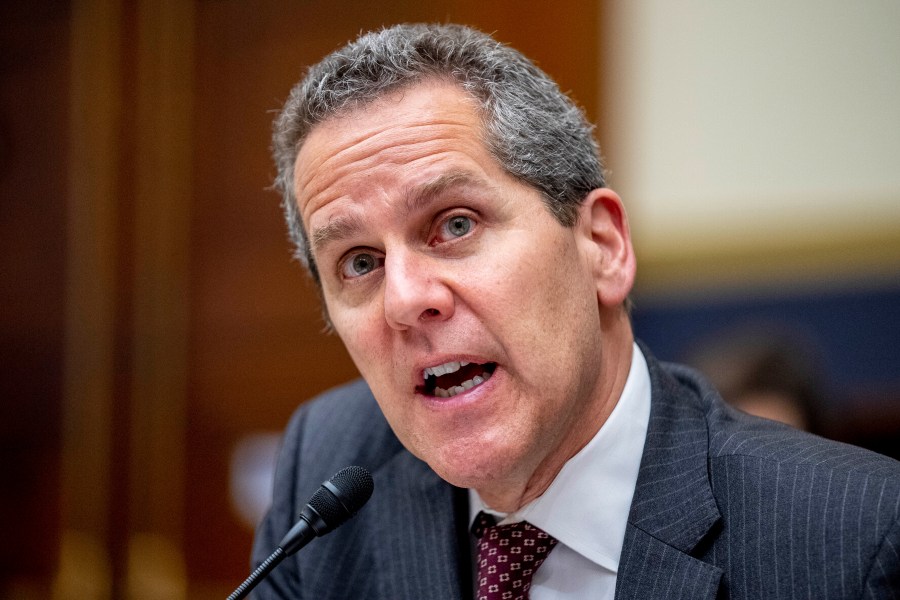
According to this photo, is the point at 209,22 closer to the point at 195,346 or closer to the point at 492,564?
the point at 195,346

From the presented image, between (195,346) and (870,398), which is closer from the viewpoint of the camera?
(870,398)

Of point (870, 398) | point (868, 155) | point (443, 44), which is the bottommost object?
point (870, 398)

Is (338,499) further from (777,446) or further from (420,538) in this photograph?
(777,446)

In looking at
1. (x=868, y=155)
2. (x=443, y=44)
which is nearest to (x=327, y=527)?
(x=443, y=44)

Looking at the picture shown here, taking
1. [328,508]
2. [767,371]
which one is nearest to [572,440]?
[328,508]

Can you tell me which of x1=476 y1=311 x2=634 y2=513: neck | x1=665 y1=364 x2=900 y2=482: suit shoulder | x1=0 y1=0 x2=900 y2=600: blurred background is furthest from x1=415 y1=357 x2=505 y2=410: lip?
x1=0 y1=0 x2=900 y2=600: blurred background

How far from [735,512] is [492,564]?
41 centimetres

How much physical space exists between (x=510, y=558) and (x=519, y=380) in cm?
32

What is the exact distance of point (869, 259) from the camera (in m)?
2.86

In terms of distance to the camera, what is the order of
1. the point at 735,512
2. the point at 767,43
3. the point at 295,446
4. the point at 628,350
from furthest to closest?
1. the point at 767,43
2. the point at 295,446
3. the point at 628,350
4. the point at 735,512

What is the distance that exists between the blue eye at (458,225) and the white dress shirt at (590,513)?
0.43 metres

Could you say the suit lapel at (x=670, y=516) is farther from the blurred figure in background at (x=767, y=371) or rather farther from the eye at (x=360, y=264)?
the blurred figure in background at (x=767, y=371)

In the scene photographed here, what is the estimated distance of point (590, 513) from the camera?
4.75 feet

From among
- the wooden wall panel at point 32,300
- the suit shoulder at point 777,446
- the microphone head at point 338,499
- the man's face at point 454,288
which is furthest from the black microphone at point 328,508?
the wooden wall panel at point 32,300
